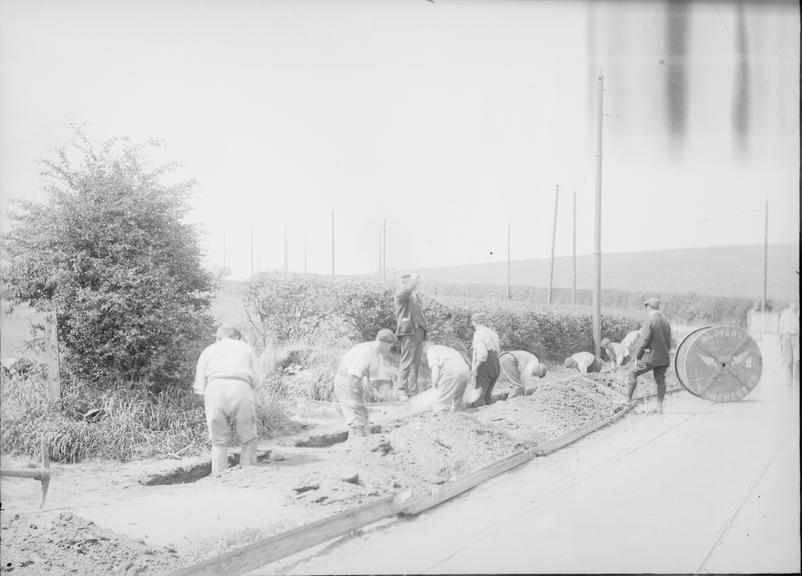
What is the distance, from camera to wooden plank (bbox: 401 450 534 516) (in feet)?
11.8

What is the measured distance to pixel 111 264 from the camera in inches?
136

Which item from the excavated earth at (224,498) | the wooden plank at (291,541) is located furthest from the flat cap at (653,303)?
the wooden plank at (291,541)

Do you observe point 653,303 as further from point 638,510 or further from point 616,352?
point 638,510

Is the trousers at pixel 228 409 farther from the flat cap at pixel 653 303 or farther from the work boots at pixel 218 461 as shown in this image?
the flat cap at pixel 653 303

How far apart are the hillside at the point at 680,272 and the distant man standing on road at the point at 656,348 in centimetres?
18

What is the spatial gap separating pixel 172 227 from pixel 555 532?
2.68 m

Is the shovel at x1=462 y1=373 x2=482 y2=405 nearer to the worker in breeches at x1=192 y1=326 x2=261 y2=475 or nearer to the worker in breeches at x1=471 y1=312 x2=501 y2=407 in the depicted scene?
the worker in breeches at x1=471 y1=312 x2=501 y2=407

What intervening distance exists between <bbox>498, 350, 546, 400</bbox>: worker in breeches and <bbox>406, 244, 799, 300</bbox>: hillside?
1.73 feet

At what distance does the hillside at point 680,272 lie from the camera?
4.25 metres

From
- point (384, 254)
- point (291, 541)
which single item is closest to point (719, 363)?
point (384, 254)

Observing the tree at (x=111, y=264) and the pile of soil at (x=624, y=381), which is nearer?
the tree at (x=111, y=264)

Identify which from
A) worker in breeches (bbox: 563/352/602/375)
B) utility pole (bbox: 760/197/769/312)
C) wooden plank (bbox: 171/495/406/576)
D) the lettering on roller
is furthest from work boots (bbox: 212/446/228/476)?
utility pole (bbox: 760/197/769/312)

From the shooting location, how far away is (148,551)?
3.32m

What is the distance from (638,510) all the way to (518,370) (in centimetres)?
114
